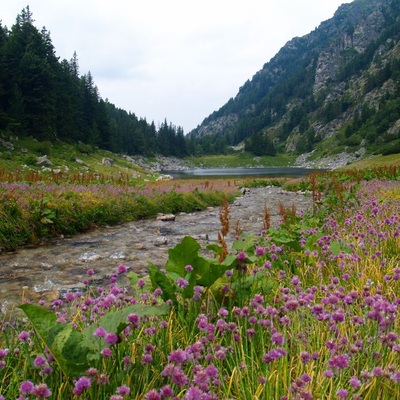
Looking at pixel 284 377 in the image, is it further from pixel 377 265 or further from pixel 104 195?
pixel 104 195

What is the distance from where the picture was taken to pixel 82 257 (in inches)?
312

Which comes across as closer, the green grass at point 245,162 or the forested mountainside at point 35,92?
the forested mountainside at point 35,92

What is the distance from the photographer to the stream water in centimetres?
573

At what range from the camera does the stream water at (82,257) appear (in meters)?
5.73

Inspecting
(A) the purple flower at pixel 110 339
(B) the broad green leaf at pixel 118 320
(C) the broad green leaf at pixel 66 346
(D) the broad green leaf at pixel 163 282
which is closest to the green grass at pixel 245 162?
(D) the broad green leaf at pixel 163 282

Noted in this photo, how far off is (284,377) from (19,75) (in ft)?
205

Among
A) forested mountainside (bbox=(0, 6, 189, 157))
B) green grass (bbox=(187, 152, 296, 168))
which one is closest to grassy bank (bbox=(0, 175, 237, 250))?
forested mountainside (bbox=(0, 6, 189, 157))

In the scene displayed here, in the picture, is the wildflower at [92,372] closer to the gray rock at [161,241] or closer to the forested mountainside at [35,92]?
the gray rock at [161,241]

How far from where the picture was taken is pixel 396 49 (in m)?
195

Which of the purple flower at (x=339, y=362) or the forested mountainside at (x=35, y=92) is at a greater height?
the forested mountainside at (x=35, y=92)

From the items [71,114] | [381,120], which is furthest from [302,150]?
[71,114]

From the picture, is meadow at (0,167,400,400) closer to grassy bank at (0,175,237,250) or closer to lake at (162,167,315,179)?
grassy bank at (0,175,237,250)

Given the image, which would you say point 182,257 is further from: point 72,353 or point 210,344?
point 72,353

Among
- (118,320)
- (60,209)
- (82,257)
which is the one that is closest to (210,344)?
(118,320)
